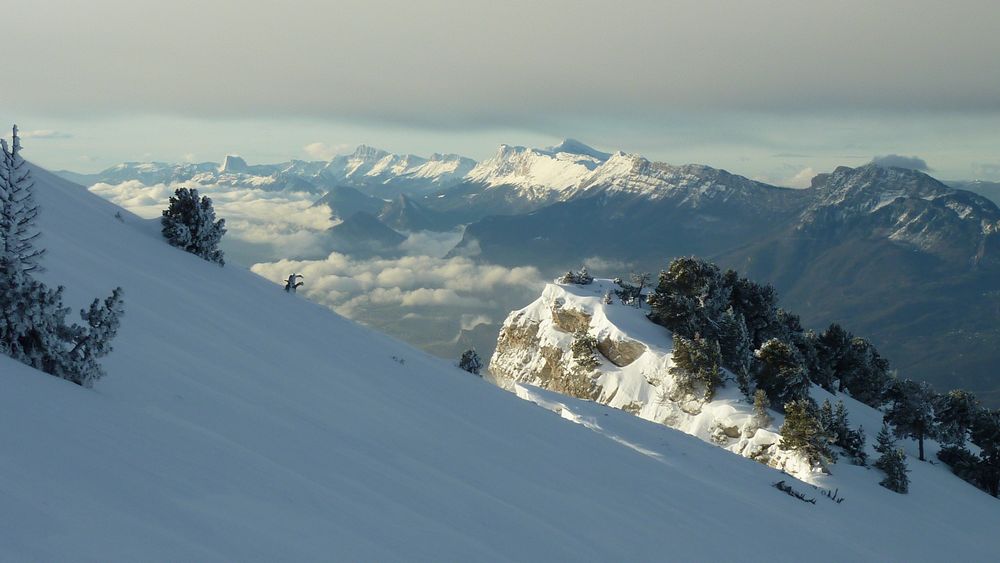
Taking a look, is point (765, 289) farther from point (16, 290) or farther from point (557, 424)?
point (16, 290)

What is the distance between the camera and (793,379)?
3872 centimetres

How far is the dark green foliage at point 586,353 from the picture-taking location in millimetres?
55562

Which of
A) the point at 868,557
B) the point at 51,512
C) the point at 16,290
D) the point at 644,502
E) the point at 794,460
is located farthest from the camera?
the point at 794,460

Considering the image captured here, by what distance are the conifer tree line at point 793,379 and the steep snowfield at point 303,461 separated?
12.1 m

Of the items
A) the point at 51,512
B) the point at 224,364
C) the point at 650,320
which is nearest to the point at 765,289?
the point at 650,320

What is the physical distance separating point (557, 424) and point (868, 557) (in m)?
8.58

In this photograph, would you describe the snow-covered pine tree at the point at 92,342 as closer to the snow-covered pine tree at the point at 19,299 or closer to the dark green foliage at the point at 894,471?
the snow-covered pine tree at the point at 19,299

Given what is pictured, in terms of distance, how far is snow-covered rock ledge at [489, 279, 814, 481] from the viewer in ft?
122

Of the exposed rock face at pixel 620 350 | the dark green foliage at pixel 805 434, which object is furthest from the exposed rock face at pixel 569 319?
the dark green foliage at pixel 805 434

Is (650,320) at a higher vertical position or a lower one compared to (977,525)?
higher

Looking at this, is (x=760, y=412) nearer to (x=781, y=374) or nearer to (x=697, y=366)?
(x=781, y=374)

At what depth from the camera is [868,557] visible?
1495 cm

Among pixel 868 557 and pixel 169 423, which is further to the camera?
pixel 868 557

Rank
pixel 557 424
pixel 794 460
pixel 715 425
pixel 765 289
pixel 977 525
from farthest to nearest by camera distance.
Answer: pixel 765 289 < pixel 715 425 < pixel 794 460 < pixel 977 525 < pixel 557 424
